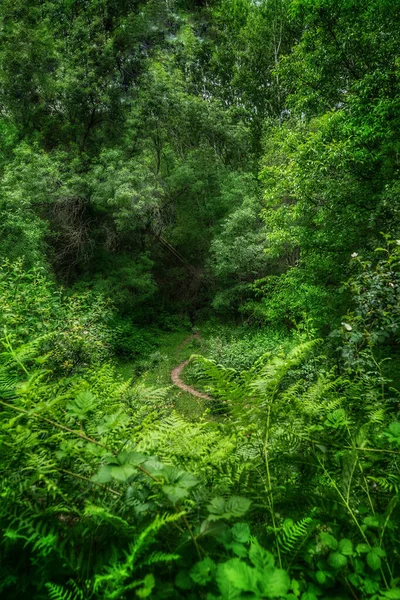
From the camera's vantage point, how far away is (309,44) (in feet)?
22.5

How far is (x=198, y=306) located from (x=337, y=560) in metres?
19.4

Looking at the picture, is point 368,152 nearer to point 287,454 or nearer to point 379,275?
point 379,275

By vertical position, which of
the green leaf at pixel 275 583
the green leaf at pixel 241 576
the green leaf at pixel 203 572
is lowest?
the green leaf at pixel 203 572

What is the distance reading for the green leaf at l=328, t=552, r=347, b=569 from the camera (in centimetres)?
86

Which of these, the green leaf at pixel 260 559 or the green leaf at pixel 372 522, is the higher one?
the green leaf at pixel 260 559

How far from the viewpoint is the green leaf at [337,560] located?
86cm

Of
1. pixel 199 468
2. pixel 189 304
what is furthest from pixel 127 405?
pixel 189 304

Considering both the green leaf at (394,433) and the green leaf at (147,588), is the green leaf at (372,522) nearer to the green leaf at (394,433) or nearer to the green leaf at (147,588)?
the green leaf at (394,433)

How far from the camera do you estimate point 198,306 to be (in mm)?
20281

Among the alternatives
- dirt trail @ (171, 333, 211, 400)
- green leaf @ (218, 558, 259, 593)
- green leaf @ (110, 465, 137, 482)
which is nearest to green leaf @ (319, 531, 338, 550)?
green leaf @ (218, 558, 259, 593)

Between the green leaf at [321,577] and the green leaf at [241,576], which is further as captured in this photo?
the green leaf at [321,577]

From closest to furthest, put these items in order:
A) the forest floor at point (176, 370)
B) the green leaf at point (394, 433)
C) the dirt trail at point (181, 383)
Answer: the green leaf at point (394, 433) → the forest floor at point (176, 370) → the dirt trail at point (181, 383)

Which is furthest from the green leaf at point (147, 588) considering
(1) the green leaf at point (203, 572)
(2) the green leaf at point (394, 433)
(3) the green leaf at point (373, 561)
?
(2) the green leaf at point (394, 433)

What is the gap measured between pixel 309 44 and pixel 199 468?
A: 28.8 feet
